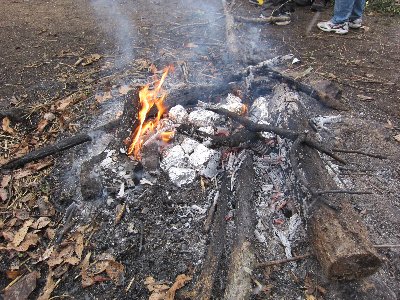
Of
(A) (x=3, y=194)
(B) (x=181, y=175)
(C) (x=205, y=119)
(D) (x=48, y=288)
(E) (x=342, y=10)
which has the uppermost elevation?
(E) (x=342, y=10)

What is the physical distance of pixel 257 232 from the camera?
10.3 feet

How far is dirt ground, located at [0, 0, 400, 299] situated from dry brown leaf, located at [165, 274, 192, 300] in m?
0.06

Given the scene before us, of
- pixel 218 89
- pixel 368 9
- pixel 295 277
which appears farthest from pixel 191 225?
pixel 368 9

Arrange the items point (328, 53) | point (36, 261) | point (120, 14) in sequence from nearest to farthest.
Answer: point (36, 261) → point (328, 53) → point (120, 14)

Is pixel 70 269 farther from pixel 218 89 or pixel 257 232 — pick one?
pixel 218 89

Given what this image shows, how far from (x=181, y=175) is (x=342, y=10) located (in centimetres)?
558

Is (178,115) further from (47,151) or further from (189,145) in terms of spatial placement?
(47,151)

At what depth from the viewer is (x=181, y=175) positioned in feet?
11.7

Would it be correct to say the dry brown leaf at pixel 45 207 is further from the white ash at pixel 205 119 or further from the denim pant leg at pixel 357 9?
the denim pant leg at pixel 357 9

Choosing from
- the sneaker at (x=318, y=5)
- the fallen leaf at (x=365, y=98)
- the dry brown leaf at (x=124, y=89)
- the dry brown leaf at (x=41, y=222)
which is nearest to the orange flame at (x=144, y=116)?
the dry brown leaf at (x=124, y=89)

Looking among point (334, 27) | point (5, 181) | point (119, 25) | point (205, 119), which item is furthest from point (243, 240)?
point (119, 25)

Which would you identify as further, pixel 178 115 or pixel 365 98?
pixel 365 98

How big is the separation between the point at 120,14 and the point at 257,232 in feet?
22.2

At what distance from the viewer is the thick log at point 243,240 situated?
8.66ft
